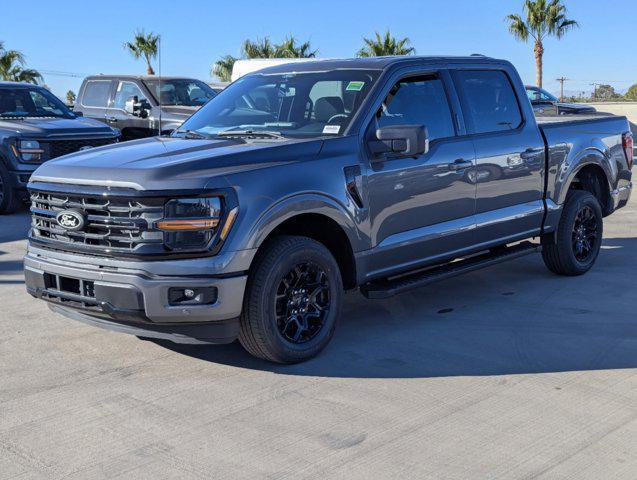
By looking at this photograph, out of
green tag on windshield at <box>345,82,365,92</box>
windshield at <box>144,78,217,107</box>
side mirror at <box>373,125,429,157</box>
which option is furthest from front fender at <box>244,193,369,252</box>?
windshield at <box>144,78,217,107</box>

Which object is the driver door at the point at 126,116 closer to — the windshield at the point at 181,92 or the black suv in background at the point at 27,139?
the windshield at the point at 181,92

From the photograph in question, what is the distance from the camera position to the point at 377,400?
15.2 feet

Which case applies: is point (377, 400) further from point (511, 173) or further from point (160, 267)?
point (511, 173)

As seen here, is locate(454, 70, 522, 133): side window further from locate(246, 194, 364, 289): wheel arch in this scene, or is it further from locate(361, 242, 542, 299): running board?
locate(246, 194, 364, 289): wheel arch

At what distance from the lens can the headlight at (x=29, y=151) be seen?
37.9 ft

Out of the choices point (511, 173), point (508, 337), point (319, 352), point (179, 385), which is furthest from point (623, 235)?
point (179, 385)

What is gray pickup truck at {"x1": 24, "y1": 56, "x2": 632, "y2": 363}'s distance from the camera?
4.79 metres

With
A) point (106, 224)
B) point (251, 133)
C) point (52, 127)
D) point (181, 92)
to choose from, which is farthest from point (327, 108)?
point (181, 92)

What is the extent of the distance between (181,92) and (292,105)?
9.79 metres

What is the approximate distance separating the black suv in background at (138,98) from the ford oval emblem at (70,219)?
959cm

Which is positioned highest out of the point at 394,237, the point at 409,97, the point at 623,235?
the point at 409,97

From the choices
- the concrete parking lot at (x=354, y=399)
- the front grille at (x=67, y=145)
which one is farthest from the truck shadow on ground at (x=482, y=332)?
the front grille at (x=67, y=145)

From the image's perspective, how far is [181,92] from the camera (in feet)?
50.8

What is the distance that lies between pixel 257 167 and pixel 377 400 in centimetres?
150
